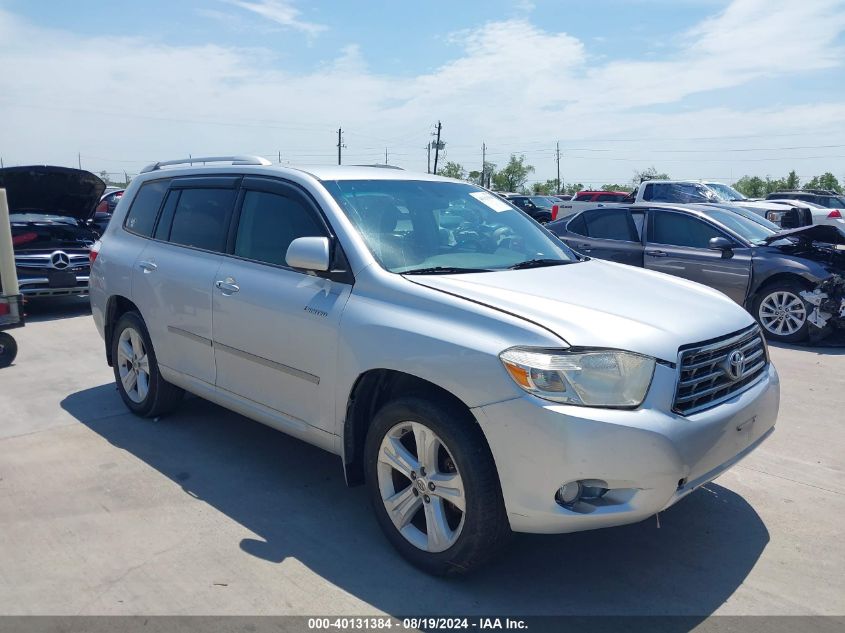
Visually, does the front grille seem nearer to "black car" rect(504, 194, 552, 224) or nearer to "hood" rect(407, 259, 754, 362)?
"hood" rect(407, 259, 754, 362)

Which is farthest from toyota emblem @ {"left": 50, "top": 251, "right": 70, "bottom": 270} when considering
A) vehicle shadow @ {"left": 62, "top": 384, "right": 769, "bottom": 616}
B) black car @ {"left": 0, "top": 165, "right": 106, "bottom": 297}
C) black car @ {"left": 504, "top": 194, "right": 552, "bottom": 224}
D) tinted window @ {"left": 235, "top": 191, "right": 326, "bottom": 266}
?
black car @ {"left": 504, "top": 194, "right": 552, "bottom": 224}

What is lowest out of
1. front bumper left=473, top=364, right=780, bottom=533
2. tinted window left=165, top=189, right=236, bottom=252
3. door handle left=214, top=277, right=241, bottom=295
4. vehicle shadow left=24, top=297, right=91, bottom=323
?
vehicle shadow left=24, top=297, right=91, bottom=323

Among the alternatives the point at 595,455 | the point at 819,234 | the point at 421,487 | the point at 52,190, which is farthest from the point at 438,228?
the point at 52,190

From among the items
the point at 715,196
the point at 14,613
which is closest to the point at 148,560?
the point at 14,613

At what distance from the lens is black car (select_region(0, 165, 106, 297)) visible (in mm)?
8891

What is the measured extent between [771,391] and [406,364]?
1.83m

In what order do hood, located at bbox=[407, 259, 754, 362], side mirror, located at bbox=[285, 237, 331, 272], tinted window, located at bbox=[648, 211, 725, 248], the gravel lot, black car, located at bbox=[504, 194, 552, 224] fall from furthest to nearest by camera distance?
black car, located at bbox=[504, 194, 552, 224] → tinted window, located at bbox=[648, 211, 725, 248] → side mirror, located at bbox=[285, 237, 331, 272] → the gravel lot → hood, located at bbox=[407, 259, 754, 362]

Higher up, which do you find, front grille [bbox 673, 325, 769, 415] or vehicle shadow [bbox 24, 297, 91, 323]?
front grille [bbox 673, 325, 769, 415]

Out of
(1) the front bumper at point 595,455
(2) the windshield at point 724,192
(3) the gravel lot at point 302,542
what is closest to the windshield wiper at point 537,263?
(1) the front bumper at point 595,455

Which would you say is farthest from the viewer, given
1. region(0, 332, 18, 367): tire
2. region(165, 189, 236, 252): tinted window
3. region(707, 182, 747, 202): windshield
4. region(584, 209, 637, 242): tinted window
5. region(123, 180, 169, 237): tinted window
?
region(707, 182, 747, 202): windshield

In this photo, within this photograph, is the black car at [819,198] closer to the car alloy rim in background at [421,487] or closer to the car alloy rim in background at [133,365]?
the car alloy rim in background at [133,365]

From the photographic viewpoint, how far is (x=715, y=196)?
687 inches

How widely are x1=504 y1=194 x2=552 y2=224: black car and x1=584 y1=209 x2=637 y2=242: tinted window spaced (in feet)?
53.5

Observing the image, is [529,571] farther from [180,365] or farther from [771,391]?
[180,365]
